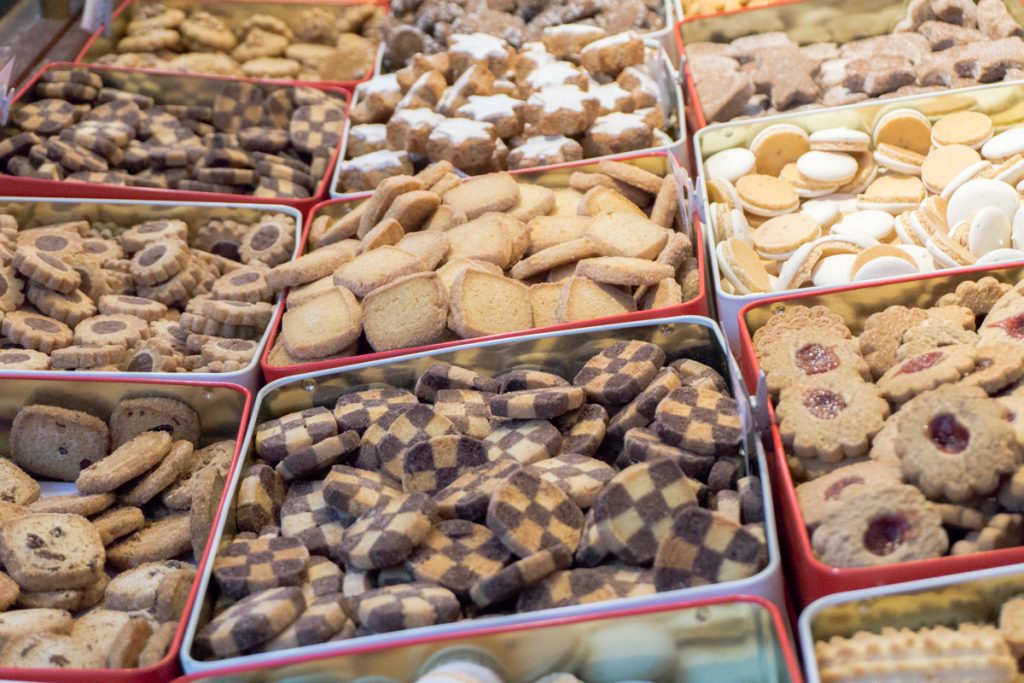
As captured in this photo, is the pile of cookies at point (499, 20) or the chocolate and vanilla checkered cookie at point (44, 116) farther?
the pile of cookies at point (499, 20)

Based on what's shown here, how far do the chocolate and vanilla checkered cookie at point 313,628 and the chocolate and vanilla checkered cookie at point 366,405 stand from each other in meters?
0.48

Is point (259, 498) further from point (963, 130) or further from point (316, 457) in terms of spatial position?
point (963, 130)

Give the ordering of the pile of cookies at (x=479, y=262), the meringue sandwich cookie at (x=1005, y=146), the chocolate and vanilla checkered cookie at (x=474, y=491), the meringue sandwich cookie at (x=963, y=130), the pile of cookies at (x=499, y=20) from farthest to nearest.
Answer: the pile of cookies at (x=499, y=20) < the meringue sandwich cookie at (x=963, y=130) < the meringue sandwich cookie at (x=1005, y=146) < the pile of cookies at (x=479, y=262) < the chocolate and vanilla checkered cookie at (x=474, y=491)

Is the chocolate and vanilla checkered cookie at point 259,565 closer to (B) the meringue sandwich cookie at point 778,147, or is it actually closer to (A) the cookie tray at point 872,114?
(A) the cookie tray at point 872,114

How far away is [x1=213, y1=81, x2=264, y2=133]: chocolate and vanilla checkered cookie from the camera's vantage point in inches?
131

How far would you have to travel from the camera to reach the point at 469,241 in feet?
8.13

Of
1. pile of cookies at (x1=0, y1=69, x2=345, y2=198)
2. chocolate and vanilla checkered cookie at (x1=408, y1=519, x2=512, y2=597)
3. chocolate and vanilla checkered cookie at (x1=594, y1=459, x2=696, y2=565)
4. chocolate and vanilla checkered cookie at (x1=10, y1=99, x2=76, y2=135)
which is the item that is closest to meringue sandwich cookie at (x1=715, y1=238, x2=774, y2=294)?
chocolate and vanilla checkered cookie at (x1=594, y1=459, x2=696, y2=565)

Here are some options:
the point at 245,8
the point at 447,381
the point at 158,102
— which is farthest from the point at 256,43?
the point at 447,381

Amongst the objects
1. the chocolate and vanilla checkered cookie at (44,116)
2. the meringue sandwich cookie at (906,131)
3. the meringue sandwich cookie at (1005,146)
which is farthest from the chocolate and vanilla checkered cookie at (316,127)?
the meringue sandwich cookie at (1005,146)

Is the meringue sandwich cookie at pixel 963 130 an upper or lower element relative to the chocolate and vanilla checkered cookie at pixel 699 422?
upper

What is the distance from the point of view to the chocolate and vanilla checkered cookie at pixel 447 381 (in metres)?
2.08

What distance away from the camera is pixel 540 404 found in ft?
6.28

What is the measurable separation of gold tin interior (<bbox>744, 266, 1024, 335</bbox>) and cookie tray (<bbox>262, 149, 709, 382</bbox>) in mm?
144

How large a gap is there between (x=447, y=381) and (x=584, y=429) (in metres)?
0.31
